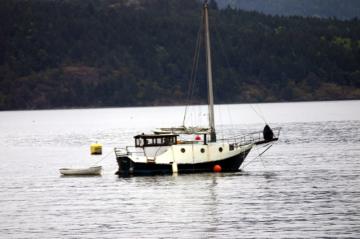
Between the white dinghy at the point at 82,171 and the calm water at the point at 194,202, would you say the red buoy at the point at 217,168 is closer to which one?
the calm water at the point at 194,202

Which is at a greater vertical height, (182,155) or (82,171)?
(182,155)

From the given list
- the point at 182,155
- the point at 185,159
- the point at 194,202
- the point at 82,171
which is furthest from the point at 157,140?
the point at 194,202

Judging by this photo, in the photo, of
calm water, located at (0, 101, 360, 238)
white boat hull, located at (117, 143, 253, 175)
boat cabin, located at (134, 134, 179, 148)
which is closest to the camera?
calm water, located at (0, 101, 360, 238)

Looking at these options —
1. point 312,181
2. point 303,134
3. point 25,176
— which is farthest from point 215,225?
point 303,134

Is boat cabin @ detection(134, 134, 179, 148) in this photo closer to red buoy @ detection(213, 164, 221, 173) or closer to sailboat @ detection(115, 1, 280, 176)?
sailboat @ detection(115, 1, 280, 176)

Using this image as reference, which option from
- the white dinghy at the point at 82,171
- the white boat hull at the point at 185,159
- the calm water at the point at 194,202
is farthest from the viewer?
the white dinghy at the point at 82,171

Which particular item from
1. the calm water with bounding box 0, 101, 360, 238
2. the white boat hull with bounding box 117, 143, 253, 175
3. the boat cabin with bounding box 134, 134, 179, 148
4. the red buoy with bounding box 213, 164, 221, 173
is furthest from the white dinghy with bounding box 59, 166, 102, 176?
the red buoy with bounding box 213, 164, 221, 173

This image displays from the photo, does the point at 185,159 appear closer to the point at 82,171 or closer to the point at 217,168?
the point at 217,168

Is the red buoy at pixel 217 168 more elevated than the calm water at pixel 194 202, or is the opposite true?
the red buoy at pixel 217 168

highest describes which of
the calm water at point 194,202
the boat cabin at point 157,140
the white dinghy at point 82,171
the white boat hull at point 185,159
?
the boat cabin at point 157,140

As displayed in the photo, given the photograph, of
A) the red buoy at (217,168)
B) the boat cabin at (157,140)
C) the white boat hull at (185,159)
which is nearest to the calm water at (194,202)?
the white boat hull at (185,159)

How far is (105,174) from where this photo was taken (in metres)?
94.8

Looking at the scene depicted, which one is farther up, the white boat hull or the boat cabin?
the boat cabin

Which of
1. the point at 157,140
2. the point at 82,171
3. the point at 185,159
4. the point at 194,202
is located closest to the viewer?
the point at 194,202
